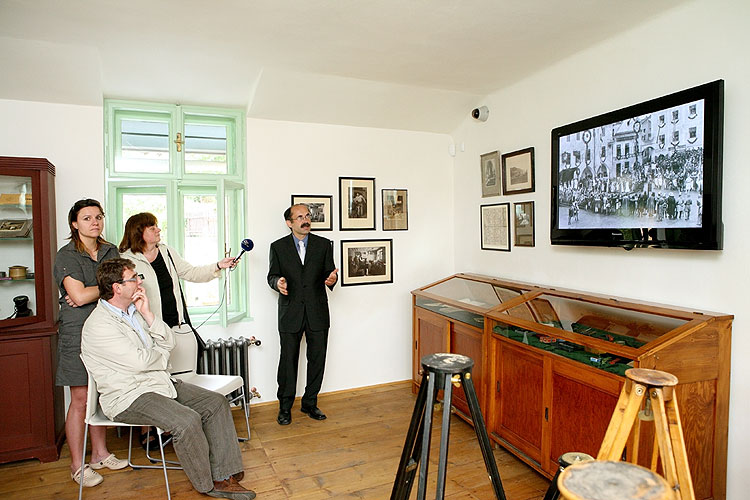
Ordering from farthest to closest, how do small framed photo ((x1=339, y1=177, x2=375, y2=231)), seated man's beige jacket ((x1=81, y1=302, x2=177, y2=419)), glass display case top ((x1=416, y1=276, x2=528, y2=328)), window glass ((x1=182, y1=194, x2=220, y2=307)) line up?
small framed photo ((x1=339, y1=177, x2=375, y2=231)), window glass ((x1=182, y1=194, x2=220, y2=307)), glass display case top ((x1=416, y1=276, x2=528, y2=328)), seated man's beige jacket ((x1=81, y1=302, x2=177, y2=419))

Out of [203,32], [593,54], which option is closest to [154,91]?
[203,32]

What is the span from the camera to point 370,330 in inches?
186

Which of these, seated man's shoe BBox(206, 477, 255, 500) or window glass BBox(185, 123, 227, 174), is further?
window glass BBox(185, 123, 227, 174)

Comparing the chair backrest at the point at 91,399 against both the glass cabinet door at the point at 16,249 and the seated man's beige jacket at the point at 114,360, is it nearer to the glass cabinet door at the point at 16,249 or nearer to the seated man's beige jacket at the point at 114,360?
the seated man's beige jacket at the point at 114,360

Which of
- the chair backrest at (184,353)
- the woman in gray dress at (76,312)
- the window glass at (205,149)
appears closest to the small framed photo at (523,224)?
the window glass at (205,149)

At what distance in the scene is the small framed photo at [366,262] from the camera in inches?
181

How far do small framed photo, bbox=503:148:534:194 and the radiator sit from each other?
2.56 meters

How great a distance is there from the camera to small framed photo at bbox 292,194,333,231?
440 centimetres

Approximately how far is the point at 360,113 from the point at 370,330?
6.70 ft

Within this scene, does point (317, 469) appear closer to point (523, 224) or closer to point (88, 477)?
point (88, 477)

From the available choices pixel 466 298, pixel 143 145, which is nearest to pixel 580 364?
pixel 466 298

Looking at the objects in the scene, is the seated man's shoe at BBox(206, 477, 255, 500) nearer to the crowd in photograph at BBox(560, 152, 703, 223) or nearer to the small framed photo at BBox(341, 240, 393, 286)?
the small framed photo at BBox(341, 240, 393, 286)

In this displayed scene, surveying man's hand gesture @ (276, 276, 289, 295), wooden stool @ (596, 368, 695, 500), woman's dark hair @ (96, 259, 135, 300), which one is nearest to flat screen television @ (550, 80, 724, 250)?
wooden stool @ (596, 368, 695, 500)

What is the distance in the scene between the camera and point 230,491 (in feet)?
9.20
